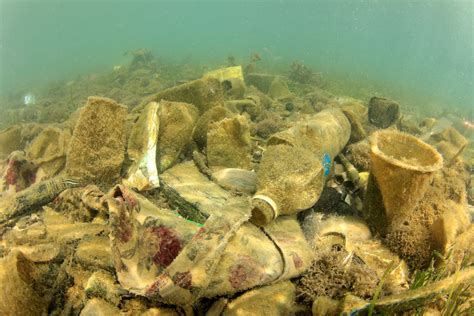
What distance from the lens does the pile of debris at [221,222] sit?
6.28ft

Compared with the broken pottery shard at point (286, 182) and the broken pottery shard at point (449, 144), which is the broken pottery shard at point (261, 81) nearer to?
the broken pottery shard at point (449, 144)

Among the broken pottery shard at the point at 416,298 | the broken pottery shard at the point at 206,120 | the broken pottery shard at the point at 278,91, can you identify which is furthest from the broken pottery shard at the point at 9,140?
the broken pottery shard at the point at 278,91

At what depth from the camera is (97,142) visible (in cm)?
325

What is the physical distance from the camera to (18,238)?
2541 millimetres

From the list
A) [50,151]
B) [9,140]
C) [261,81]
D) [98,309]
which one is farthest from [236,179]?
[261,81]

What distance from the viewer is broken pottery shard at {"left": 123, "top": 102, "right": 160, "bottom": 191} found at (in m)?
3.08

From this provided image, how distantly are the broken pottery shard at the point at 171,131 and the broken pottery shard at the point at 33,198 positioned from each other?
103 cm

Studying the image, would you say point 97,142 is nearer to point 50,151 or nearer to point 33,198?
point 33,198

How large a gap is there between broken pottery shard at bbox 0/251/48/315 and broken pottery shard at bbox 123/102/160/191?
1.19 m

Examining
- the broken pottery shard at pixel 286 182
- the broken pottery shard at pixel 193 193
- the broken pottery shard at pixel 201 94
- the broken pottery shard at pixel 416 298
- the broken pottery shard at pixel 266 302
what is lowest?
the broken pottery shard at pixel 266 302

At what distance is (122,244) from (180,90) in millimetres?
3112

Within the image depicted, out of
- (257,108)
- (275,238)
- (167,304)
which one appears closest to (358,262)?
(275,238)

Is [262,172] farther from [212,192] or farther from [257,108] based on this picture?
[257,108]

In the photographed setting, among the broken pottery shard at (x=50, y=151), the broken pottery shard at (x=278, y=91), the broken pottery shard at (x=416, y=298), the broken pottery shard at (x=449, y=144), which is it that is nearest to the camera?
the broken pottery shard at (x=416, y=298)
